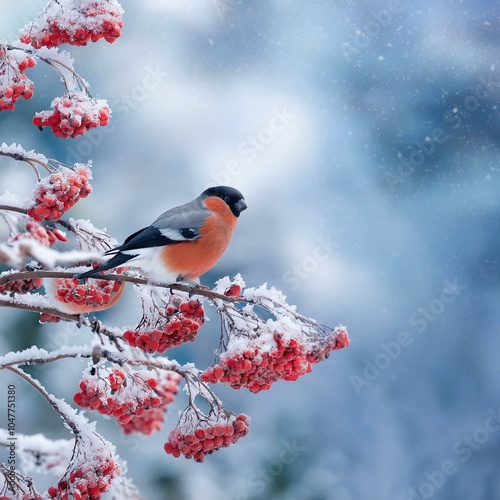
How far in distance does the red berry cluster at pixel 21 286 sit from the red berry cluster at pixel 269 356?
1.14 feet

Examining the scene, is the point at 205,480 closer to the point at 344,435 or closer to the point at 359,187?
the point at 344,435

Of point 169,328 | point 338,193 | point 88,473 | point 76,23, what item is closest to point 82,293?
point 169,328

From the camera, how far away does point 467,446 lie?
2662 mm

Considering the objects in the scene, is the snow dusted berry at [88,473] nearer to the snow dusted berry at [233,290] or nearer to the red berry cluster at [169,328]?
the red berry cluster at [169,328]

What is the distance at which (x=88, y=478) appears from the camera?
3.18ft

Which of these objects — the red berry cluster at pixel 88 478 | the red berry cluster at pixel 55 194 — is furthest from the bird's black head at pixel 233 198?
the red berry cluster at pixel 88 478

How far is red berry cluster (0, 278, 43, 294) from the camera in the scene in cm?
111

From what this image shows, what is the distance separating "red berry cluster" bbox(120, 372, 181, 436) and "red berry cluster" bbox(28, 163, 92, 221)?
459 mm

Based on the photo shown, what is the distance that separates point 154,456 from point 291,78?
1.59 metres

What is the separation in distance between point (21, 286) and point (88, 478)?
1.09 feet

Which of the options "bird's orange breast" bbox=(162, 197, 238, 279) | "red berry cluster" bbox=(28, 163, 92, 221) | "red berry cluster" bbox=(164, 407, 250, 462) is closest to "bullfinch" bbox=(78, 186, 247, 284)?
"bird's orange breast" bbox=(162, 197, 238, 279)

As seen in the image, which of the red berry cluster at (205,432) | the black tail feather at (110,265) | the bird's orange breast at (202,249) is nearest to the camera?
the black tail feather at (110,265)

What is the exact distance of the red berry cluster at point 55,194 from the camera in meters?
0.93

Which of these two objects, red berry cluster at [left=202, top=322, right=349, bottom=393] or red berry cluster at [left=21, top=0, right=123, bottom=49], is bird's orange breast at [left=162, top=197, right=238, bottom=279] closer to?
red berry cluster at [left=202, top=322, right=349, bottom=393]
